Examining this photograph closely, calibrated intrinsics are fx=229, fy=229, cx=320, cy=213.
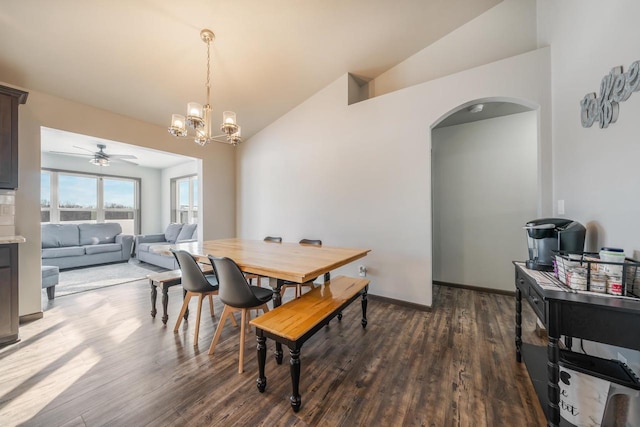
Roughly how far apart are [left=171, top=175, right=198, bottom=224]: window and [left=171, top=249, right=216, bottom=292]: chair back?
16.1 feet

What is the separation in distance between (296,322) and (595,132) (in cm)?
237

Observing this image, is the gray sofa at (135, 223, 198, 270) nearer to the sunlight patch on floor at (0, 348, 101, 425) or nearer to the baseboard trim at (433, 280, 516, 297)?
the sunlight patch on floor at (0, 348, 101, 425)

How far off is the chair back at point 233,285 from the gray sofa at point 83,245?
519cm

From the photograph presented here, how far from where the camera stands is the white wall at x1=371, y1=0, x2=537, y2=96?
2631mm

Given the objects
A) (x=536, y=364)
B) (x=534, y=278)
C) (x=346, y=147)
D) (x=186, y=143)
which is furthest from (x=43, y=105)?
(x=536, y=364)

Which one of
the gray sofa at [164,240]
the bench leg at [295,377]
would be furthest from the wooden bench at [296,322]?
the gray sofa at [164,240]

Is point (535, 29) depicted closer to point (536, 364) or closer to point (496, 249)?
point (496, 249)

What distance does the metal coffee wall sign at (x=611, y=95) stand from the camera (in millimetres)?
1184

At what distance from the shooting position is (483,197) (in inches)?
138

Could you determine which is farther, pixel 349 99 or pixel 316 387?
pixel 349 99

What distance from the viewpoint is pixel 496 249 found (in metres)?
3.42

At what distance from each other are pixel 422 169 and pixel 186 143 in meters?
3.94

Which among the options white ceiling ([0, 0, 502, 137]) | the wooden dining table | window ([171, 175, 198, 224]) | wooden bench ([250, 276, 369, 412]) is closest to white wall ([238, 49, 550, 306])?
white ceiling ([0, 0, 502, 137])

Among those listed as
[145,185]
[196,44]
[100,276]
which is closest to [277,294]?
[196,44]
